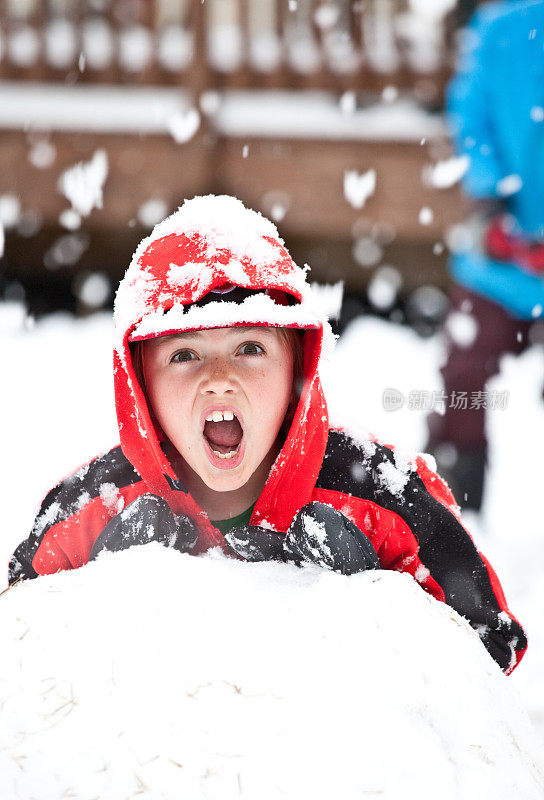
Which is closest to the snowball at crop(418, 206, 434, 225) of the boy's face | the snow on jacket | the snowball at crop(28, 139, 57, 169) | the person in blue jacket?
the person in blue jacket

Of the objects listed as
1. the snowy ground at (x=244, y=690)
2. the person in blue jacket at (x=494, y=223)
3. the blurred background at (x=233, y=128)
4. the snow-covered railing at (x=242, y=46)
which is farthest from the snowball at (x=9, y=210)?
the snowy ground at (x=244, y=690)

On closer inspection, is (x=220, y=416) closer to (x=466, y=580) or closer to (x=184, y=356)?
(x=184, y=356)

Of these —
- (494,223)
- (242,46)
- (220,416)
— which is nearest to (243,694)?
(220,416)

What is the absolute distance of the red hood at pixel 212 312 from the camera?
59.0 inches

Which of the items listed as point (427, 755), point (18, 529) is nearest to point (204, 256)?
point (427, 755)

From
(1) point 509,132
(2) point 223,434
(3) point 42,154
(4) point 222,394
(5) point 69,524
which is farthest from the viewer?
(3) point 42,154

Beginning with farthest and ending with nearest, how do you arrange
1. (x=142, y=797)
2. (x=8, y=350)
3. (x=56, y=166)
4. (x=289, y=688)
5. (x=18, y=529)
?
(x=56, y=166)
(x=8, y=350)
(x=18, y=529)
(x=289, y=688)
(x=142, y=797)

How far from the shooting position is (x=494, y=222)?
10.0 ft

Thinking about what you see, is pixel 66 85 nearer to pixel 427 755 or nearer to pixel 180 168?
pixel 180 168

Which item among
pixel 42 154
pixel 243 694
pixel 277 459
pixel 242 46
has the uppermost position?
pixel 242 46

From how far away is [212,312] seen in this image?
1.48 meters

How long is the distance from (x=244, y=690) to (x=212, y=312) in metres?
0.74

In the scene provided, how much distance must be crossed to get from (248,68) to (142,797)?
17.2 feet

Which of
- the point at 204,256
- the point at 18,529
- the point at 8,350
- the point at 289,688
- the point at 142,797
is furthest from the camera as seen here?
the point at 8,350
